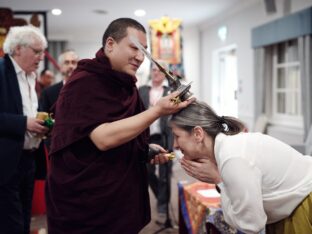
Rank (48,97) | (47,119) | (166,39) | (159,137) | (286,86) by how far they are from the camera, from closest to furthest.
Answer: (47,119)
(48,97)
(159,137)
(286,86)
(166,39)

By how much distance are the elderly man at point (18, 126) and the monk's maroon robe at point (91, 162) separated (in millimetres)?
650

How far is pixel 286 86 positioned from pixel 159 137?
266 cm

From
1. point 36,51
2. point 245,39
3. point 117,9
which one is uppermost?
point 117,9

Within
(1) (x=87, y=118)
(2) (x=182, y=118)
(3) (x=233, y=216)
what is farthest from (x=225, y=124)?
(1) (x=87, y=118)

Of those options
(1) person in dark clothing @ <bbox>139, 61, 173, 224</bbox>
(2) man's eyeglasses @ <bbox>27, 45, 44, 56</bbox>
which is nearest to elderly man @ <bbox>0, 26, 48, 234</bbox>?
(2) man's eyeglasses @ <bbox>27, 45, 44, 56</bbox>

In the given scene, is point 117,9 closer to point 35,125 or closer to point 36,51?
point 36,51

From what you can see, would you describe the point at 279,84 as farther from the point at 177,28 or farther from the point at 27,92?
the point at 27,92

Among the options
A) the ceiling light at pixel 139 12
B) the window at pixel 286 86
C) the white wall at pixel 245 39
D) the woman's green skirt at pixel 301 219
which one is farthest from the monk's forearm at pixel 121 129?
the ceiling light at pixel 139 12

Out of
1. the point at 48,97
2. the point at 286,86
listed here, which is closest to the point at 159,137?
the point at 48,97

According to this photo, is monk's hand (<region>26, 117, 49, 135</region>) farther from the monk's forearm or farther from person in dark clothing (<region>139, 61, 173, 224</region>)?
person in dark clothing (<region>139, 61, 173, 224</region>)

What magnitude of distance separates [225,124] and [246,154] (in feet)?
0.62

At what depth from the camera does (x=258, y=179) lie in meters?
1.30

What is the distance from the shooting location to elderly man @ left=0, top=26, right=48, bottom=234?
6.73 ft

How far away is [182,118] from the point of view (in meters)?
1.42
